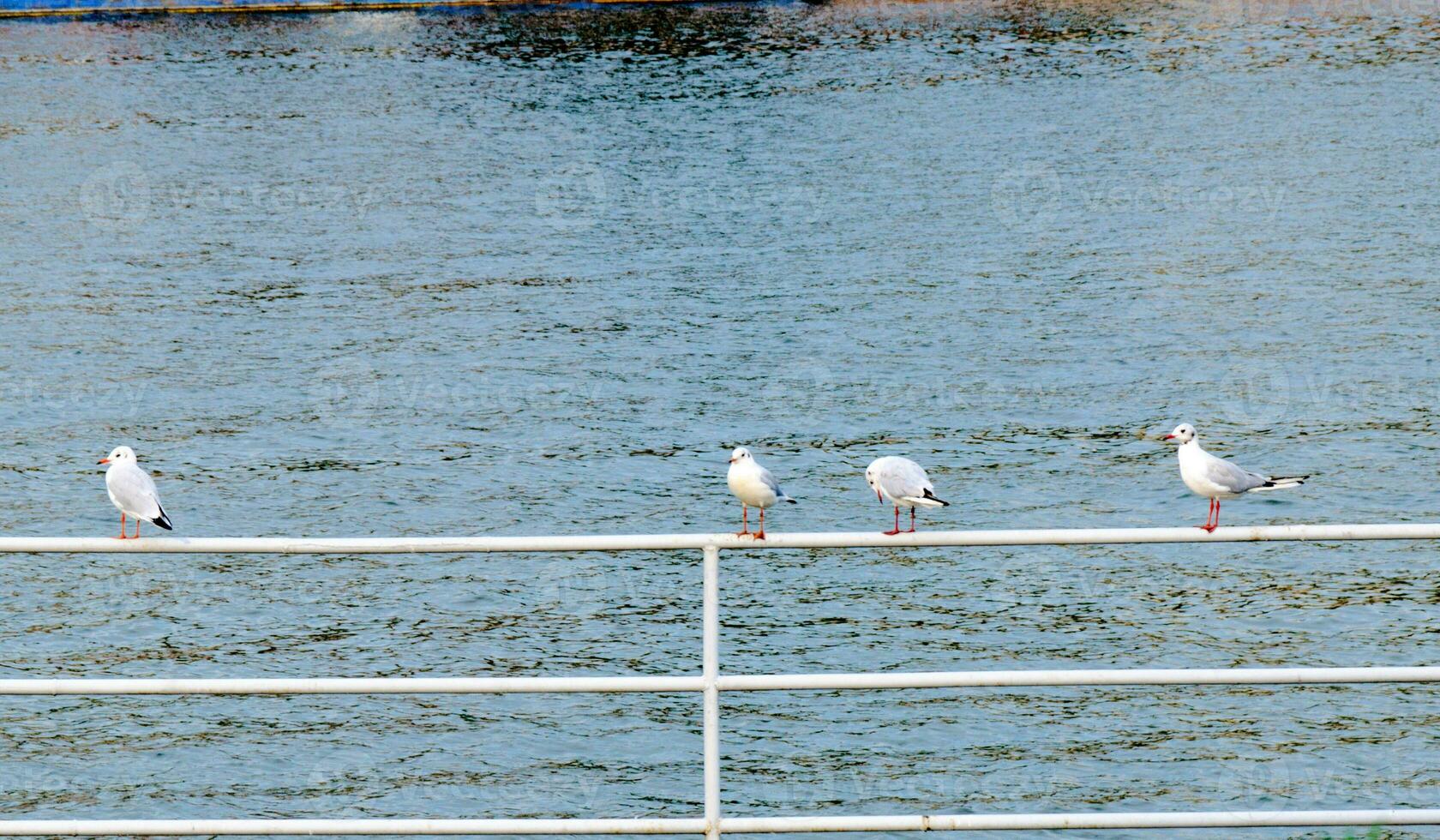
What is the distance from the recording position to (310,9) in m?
70.1

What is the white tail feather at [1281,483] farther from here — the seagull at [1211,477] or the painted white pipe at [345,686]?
the painted white pipe at [345,686]

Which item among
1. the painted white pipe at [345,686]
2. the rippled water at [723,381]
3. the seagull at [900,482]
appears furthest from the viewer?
the rippled water at [723,381]

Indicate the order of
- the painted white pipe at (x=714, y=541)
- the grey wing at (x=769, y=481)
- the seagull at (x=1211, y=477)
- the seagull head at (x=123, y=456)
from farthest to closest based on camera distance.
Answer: the seagull head at (x=123, y=456) → the seagull at (x=1211, y=477) → the grey wing at (x=769, y=481) → the painted white pipe at (x=714, y=541)

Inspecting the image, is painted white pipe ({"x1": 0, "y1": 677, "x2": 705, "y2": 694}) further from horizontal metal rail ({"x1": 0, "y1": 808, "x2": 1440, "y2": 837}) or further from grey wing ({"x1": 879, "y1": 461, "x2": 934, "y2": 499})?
grey wing ({"x1": 879, "y1": 461, "x2": 934, "y2": 499})

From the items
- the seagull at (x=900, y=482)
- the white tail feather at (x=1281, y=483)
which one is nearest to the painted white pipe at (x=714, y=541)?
the white tail feather at (x=1281, y=483)

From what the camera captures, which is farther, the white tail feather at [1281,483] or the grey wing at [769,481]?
the grey wing at [769,481]

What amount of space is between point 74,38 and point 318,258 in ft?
93.1

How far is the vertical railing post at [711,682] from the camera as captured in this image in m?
6.00

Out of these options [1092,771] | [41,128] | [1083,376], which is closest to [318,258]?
[41,128]

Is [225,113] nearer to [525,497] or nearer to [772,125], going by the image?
[772,125]

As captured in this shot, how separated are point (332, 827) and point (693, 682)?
4.53ft

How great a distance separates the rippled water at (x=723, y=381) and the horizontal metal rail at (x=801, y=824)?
→ 1251 centimetres

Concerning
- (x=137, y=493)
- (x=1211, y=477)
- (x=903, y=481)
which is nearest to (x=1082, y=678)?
(x=1211, y=477)

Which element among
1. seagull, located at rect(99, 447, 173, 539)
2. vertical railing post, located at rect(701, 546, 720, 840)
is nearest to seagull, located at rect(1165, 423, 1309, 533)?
vertical railing post, located at rect(701, 546, 720, 840)
